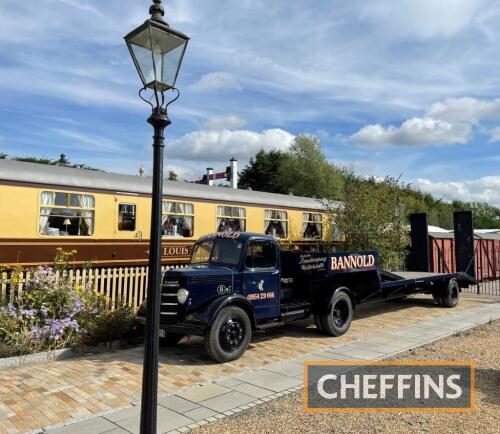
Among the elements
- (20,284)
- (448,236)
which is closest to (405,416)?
(20,284)

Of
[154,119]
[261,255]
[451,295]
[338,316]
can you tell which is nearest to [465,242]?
[451,295]

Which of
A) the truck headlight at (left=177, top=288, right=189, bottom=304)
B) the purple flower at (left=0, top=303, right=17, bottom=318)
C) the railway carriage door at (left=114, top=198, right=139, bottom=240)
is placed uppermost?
the railway carriage door at (left=114, top=198, right=139, bottom=240)

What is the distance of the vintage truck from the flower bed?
71 cm

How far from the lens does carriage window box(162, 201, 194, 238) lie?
12930mm

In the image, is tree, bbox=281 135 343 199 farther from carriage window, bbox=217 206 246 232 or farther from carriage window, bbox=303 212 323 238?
carriage window, bbox=217 206 246 232

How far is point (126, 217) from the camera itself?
1212 cm

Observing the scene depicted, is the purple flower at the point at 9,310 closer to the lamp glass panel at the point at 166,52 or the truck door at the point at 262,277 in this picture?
the truck door at the point at 262,277

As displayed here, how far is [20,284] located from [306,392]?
16.5ft

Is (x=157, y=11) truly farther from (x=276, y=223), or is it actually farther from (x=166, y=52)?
(x=276, y=223)

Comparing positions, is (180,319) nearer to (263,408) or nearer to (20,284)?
(263,408)

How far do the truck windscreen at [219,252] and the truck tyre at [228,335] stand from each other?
3.08 ft

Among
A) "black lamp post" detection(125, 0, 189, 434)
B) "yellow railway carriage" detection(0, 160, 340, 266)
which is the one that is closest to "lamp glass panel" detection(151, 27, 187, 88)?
"black lamp post" detection(125, 0, 189, 434)

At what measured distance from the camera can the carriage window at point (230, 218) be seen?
14345 millimetres

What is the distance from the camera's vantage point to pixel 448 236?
19.5 m
